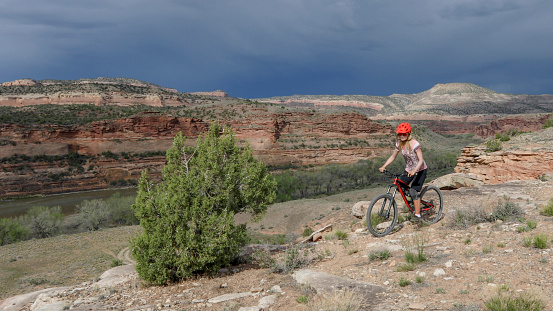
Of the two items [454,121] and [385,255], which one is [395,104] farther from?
[385,255]

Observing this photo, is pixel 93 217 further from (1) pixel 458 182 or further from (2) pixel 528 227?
(2) pixel 528 227

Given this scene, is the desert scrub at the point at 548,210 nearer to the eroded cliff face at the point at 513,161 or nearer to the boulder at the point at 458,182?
the boulder at the point at 458,182

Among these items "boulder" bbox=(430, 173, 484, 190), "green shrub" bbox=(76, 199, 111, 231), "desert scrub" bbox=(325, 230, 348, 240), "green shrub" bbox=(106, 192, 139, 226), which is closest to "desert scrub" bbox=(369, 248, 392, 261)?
"desert scrub" bbox=(325, 230, 348, 240)

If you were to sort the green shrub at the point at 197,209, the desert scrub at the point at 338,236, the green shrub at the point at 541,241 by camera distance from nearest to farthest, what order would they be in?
1. the green shrub at the point at 541,241
2. the green shrub at the point at 197,209
3. the desert scrub at the point at 338,236

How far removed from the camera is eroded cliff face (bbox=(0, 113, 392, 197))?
4925 cm

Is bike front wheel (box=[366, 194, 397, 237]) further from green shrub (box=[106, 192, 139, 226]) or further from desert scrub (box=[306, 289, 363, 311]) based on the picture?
green shrub (box=[106, 192, 139, 226])

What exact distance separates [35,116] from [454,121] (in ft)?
450

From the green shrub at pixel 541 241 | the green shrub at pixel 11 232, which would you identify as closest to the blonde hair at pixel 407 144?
the green shrub at pixel 541 241

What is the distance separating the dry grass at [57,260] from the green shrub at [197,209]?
1014cm

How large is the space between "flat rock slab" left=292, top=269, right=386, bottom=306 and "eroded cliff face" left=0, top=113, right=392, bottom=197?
163 feet

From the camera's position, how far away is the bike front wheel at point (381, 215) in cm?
620

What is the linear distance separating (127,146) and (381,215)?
61.5m

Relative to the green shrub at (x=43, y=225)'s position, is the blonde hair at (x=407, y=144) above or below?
above

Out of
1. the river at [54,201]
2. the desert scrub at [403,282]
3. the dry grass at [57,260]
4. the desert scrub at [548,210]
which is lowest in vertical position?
the river at [54,201]
